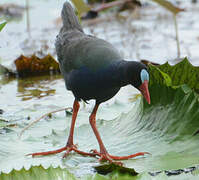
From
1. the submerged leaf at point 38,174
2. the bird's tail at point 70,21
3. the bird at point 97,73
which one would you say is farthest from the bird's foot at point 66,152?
the bird's tail at point 70,21

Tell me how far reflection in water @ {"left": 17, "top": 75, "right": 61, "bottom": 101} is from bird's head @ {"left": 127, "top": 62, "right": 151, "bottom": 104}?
1.38m

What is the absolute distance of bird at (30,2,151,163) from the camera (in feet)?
6.09

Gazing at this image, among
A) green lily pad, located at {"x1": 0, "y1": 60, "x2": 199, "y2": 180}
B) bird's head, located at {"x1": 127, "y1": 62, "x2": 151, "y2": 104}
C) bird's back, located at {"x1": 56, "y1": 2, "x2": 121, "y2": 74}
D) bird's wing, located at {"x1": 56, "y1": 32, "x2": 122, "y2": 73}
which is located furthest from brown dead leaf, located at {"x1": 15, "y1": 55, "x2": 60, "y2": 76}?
bird's head, located at {"x1": 127, "y1": 62, "x2": 151, "y2": 104}

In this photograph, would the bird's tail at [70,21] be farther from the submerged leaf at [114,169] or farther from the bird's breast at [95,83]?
the submerged leaf at [114,169]

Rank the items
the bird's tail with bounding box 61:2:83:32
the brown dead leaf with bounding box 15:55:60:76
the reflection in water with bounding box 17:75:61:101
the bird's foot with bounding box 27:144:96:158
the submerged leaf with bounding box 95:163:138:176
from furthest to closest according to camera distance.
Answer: the brown dead leaf with bounding box 15:55:60:76
the reflection in water with bounding box 17:75:61:101
the bird's tail with bounding box 61:2:83:32
the bird's foot with bounding box 27:144:96:158
the submerged leaf with bounding box 95:163:138:176

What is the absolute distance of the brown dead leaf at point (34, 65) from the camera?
3695 millimetres

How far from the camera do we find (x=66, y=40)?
90.7 inches

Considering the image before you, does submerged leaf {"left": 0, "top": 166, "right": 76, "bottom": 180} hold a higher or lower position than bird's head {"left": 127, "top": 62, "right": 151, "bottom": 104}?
lower

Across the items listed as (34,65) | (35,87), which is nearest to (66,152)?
(35,87)

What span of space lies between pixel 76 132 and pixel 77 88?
239 mm

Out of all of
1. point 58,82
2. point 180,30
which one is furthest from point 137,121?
point 180,30

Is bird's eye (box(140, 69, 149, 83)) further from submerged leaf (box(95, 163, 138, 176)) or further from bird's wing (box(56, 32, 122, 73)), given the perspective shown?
submerged leaf (box(95, 163, 138, 176))

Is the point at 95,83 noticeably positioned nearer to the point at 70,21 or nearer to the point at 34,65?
the point at 70,21

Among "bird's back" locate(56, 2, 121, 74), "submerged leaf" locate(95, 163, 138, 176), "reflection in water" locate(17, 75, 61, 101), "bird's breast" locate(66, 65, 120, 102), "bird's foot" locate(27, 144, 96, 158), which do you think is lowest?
"reflection in water" locate(17, 75, 61, 101)
